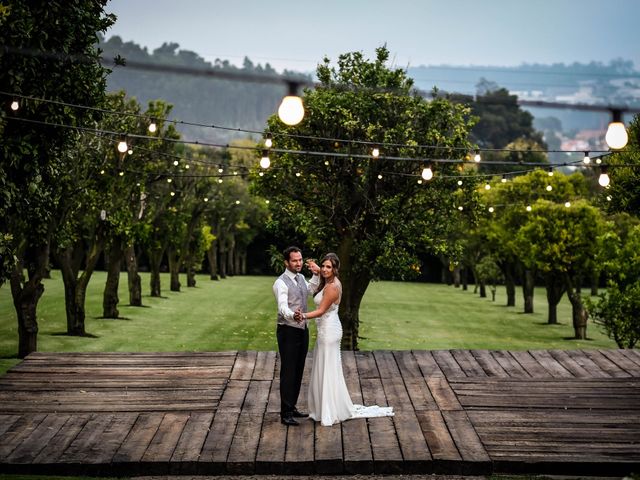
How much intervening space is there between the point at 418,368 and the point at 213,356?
3.91 metres

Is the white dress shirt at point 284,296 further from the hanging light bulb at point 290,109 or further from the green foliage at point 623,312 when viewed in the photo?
the green foliage at point 623,312

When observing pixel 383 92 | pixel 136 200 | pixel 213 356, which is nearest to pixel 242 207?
pixel 136 200

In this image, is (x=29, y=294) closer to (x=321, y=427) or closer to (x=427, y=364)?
(x=427, y=364)

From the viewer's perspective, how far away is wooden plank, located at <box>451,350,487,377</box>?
50.9ft

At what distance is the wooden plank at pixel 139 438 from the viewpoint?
35.3 feet

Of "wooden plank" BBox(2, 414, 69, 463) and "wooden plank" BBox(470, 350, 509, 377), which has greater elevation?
"wooden plank" BBox(470, 350, 509, 377)

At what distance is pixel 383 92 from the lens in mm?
24844

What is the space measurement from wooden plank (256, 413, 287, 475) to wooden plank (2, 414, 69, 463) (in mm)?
2837

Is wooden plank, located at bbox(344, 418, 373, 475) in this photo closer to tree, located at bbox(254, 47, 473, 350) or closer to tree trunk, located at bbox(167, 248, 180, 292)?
tree, located at bbox(254, 47, 473, 350)

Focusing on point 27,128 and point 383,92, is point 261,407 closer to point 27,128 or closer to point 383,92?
point 27,128

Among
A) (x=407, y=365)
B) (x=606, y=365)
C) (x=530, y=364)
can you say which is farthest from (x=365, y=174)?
(x=606, y=365)

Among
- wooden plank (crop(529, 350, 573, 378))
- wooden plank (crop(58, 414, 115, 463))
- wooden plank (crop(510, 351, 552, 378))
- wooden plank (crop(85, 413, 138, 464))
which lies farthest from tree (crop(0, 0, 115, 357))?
wooden plank (crop(529, 350, 573, 378))

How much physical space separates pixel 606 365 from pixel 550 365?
1105 mm

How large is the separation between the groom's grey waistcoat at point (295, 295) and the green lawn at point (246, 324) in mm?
11411
